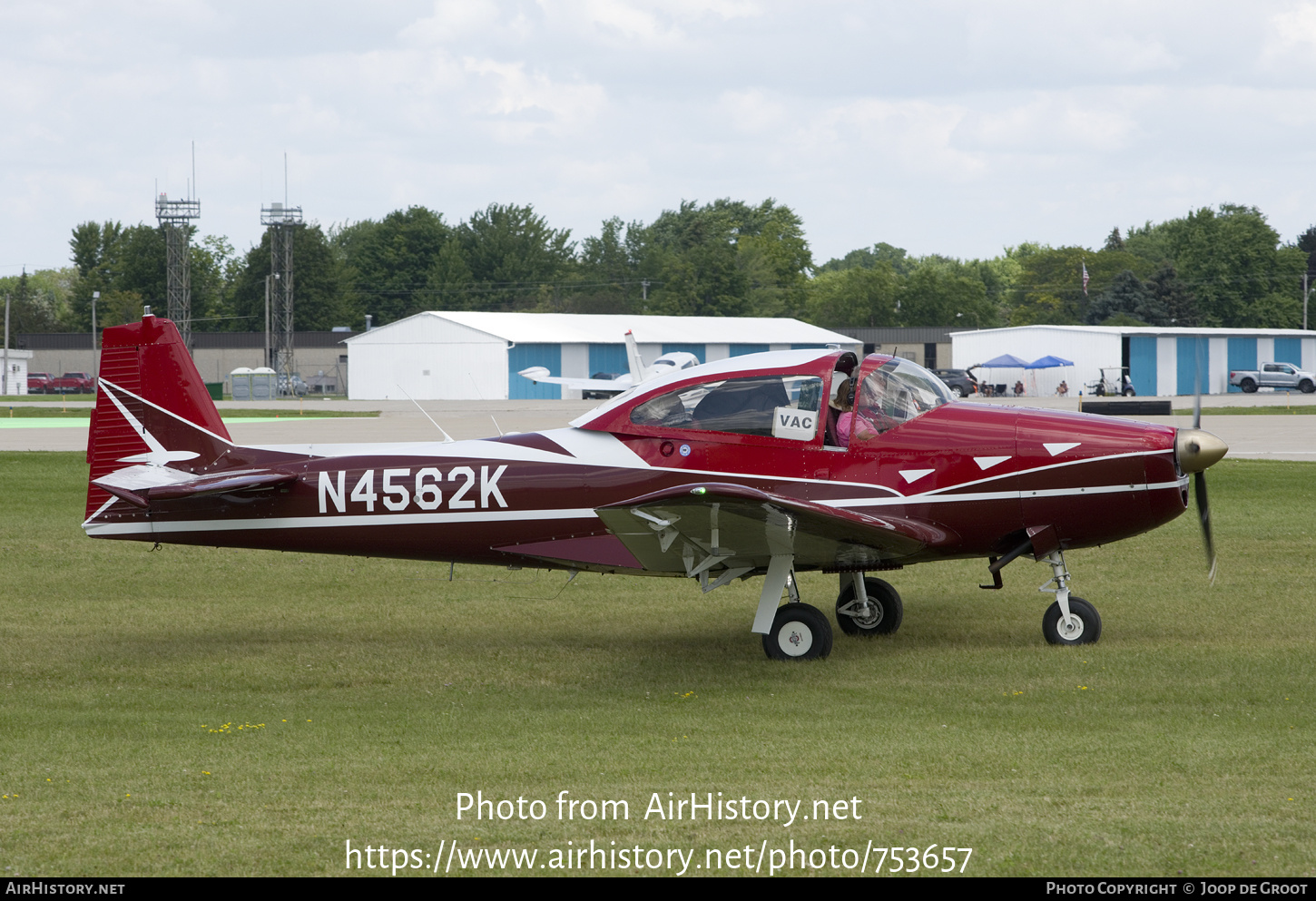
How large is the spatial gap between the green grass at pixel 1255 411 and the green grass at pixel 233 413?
31.4 m

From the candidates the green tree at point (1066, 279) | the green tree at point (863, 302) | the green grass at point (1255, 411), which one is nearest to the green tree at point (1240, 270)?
the green tree at point (1066, 279)

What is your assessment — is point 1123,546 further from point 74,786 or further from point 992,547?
point 74,786

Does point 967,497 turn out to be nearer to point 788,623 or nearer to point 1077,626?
point 1077,626

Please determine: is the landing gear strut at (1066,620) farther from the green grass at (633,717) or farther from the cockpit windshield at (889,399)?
the cockpit windshield at (889,399)

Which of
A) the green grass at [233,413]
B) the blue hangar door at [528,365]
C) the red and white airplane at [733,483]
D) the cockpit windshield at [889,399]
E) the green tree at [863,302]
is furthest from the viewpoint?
the green tree at [863,302]

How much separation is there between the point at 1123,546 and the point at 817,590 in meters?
4.58

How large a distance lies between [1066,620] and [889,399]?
7.36 feet

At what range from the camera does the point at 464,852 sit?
5266 millimetres

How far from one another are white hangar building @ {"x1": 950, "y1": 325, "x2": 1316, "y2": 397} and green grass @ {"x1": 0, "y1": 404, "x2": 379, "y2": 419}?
123ft

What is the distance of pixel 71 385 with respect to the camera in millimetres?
86000

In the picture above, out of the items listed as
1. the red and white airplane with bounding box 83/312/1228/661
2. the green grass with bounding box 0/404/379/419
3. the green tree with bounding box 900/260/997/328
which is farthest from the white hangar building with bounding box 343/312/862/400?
the red and white airplane with bounding box 83/312/1228/661

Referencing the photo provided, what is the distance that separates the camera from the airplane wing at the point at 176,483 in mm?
9750
